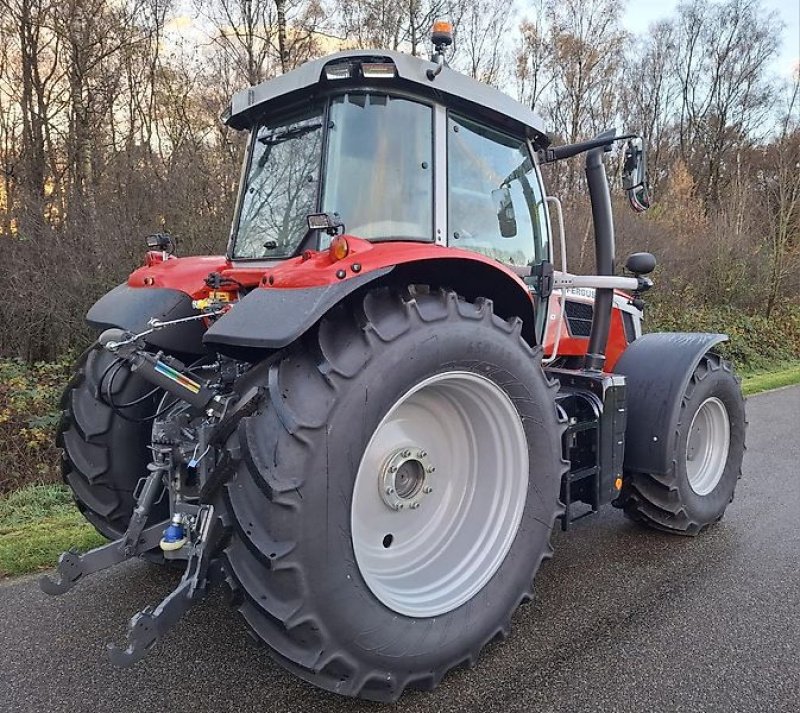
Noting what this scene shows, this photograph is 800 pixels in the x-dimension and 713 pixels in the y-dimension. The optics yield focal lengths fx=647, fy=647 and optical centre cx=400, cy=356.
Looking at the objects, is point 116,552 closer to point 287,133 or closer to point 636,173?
point 287,133

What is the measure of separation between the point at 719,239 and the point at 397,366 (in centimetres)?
1574

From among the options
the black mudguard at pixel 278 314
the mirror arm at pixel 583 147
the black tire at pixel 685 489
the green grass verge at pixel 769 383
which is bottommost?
the green grass verge at pixel 769 383

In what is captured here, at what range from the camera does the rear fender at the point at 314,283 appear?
1.93 m

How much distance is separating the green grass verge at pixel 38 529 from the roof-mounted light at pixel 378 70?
111 inches

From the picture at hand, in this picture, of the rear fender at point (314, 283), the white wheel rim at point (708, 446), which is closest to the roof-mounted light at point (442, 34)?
the rear fender at point (314, 283)

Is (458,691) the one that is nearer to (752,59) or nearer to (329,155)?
(329,155)

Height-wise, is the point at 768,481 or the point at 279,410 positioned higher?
the point at 279,410

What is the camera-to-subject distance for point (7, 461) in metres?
5.32

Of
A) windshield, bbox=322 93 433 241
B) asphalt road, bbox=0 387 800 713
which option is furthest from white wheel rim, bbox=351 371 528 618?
windshield, bbox=322 93 433 241

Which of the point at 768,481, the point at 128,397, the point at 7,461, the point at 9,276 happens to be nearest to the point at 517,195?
the point at 128,397

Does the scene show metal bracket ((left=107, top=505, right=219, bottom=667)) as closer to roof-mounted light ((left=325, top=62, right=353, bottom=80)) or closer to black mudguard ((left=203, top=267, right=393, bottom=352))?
black mudguard ((left=203, top=267, right=393, bottom=352))

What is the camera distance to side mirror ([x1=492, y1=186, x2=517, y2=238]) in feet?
10.1

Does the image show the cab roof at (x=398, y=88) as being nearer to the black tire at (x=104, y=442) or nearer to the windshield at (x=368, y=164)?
the windshield at (x=368, y=164)

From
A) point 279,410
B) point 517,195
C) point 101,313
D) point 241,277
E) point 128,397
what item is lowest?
point 128,397
